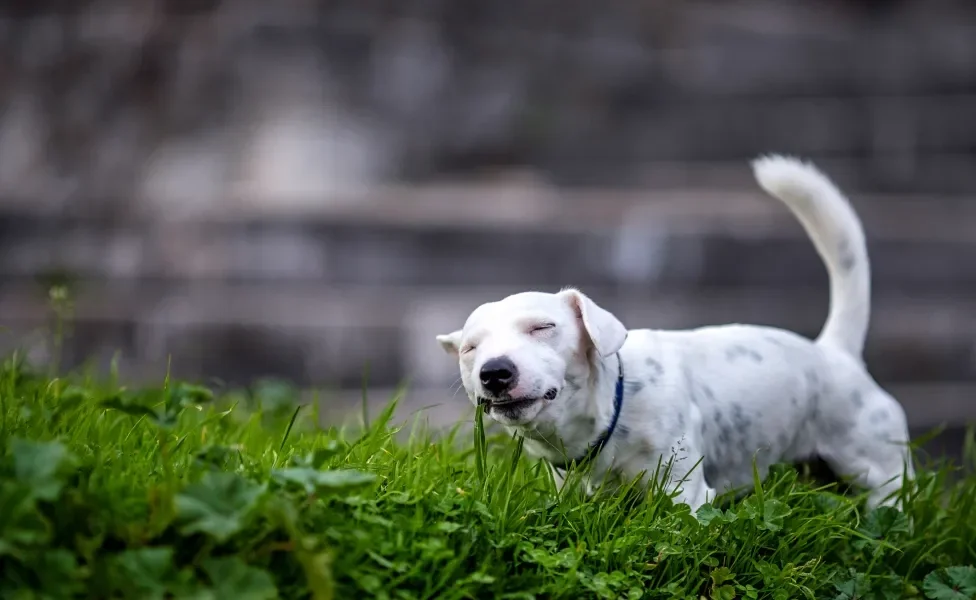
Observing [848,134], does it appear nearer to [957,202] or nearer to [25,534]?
[957,202]

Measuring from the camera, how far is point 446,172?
8.16 meters

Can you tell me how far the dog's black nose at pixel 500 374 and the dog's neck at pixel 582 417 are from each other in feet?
0.94

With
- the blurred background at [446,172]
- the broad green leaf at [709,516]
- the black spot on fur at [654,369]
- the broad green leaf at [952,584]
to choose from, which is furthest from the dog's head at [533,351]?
the blurred background at [446,172]

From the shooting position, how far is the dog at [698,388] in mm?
3004

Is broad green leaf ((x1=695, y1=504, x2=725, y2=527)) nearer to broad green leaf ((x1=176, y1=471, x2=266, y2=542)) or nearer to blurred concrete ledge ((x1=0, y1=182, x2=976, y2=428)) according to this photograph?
broad green leaf ((x1=176, y1=471, x2=266, y2=542))

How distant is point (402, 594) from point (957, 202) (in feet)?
23.1

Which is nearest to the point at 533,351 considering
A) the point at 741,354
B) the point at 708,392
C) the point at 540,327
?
the point at 540,327

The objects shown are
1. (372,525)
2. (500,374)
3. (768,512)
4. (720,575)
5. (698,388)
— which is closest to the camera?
(372,525)

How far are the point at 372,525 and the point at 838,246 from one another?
236 centimetres

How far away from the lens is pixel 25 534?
7.45 ft

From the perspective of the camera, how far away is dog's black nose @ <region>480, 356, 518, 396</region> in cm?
285

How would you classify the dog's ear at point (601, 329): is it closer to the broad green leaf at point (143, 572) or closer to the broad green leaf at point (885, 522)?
the broad green leaf at point (885, 522)

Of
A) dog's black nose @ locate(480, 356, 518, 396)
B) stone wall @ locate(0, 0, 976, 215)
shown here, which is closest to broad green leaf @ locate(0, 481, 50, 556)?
dog's black nose @ locate(480, 356, 518, 396)

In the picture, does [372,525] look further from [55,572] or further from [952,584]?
[952,584]
